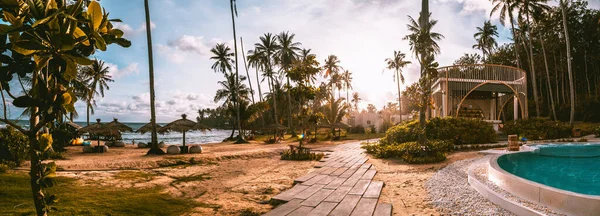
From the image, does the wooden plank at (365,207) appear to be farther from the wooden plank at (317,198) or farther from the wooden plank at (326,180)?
the wooden plank at (326,180)

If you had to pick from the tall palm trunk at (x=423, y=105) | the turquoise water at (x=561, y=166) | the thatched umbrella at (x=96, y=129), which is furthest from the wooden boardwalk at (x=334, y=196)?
the thatched umbrella at (x=96, y=129)

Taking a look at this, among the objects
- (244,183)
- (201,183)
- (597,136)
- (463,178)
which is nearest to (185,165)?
(201,183)

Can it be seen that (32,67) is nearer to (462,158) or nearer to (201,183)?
(201,183)

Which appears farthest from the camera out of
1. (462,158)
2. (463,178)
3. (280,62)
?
(280,62)

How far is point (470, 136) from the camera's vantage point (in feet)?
48.4

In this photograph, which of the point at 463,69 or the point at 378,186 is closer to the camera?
the point at 378,186

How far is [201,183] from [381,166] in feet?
18.3

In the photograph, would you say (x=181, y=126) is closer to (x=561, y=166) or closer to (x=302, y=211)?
(x=302, y=211)

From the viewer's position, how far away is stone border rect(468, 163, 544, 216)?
4547 millimetres

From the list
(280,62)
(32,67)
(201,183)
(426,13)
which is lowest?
(201,183)

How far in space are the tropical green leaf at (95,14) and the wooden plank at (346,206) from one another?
395 centimetres

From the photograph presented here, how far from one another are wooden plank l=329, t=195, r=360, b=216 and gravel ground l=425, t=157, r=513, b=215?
4.52 ft

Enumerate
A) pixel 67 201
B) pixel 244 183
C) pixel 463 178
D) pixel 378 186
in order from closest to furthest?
pixel 67 201, pixel 378 186, pixel 463 178, pixel 244 183

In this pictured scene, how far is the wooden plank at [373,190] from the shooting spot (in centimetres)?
578
